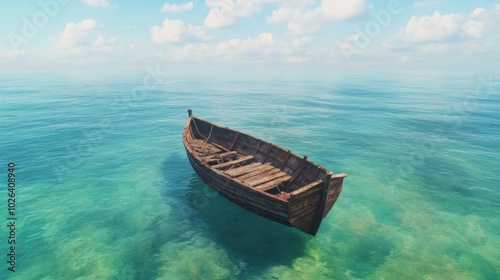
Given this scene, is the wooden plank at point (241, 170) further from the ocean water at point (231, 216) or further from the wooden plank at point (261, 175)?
the ocean water at point (231, 216)

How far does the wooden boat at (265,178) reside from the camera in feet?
37.2

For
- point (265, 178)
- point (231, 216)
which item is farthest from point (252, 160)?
point (231, 216)

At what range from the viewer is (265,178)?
49.1 feet

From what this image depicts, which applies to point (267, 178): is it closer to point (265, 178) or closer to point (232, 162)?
point (265, 178)

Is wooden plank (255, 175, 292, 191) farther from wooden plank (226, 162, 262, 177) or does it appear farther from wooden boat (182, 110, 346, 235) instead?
wooden plank (226, 162, 262, 177)

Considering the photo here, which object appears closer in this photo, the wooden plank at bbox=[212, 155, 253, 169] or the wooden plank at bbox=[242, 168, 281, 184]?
the wooden plank at bbox=[242, 168, 281, 184]

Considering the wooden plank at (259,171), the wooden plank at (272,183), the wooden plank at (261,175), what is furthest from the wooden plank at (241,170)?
the wooden plank at (272,183)

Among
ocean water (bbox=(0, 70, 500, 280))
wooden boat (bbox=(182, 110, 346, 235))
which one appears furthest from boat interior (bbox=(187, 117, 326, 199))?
ocean water (bbox=(0, 70, 500, 280))

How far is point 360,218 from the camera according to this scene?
50.5ft

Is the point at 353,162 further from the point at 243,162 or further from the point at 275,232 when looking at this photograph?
the point at 275,232

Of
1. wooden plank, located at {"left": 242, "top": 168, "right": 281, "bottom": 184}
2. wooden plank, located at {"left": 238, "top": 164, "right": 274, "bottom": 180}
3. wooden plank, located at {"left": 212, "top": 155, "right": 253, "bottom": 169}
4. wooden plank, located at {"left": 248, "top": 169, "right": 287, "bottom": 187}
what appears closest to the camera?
wooden plank, located at {"left": 248, "top": 169, "right": 287, "bottom": 187}

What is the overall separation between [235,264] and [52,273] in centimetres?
797

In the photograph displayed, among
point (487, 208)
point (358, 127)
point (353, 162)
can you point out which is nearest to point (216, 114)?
point (358, 127)

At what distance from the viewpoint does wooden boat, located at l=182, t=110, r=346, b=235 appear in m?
11.3
